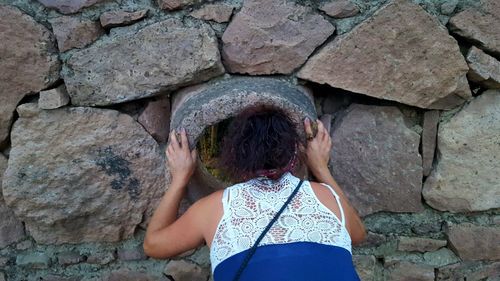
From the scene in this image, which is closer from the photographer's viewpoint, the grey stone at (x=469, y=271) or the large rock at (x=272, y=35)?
the large rock at (x=272, y=35)

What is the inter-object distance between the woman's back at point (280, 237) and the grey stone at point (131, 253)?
2.09 feet

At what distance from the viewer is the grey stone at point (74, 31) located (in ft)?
5.55

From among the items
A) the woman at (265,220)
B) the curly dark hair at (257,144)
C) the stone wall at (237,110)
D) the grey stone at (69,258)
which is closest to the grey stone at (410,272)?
the stone wall at (237,110)

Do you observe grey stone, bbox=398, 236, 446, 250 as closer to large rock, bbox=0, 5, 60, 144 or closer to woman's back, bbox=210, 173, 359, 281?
woman's back, bbox=210, 173, 359, 281

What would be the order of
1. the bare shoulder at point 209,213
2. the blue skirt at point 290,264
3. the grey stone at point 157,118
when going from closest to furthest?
the blue skirt at point 290,264
the bare shoulder at point 209,213
the grey stone at point 157,118

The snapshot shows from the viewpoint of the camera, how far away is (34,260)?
6.23 feet

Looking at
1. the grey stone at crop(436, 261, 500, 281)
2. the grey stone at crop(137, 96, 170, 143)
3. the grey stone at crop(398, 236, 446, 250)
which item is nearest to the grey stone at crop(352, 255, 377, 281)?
the grey stone at crop(398, 236, 446, 250)

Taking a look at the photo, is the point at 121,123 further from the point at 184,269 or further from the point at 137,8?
the point at 184,269

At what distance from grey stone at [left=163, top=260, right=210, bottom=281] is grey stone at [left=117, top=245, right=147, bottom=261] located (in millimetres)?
104

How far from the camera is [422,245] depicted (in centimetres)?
190

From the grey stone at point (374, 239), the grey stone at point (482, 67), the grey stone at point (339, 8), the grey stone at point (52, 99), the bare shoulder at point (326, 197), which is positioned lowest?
the grey stone at point (374, 239)

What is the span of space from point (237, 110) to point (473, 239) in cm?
99

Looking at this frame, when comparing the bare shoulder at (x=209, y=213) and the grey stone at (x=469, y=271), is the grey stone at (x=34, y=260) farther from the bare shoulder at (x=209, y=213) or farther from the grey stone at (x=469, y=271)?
the grey stone at (x=469, y=271)

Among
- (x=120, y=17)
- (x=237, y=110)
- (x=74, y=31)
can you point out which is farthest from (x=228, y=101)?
(x=74, y=31)
